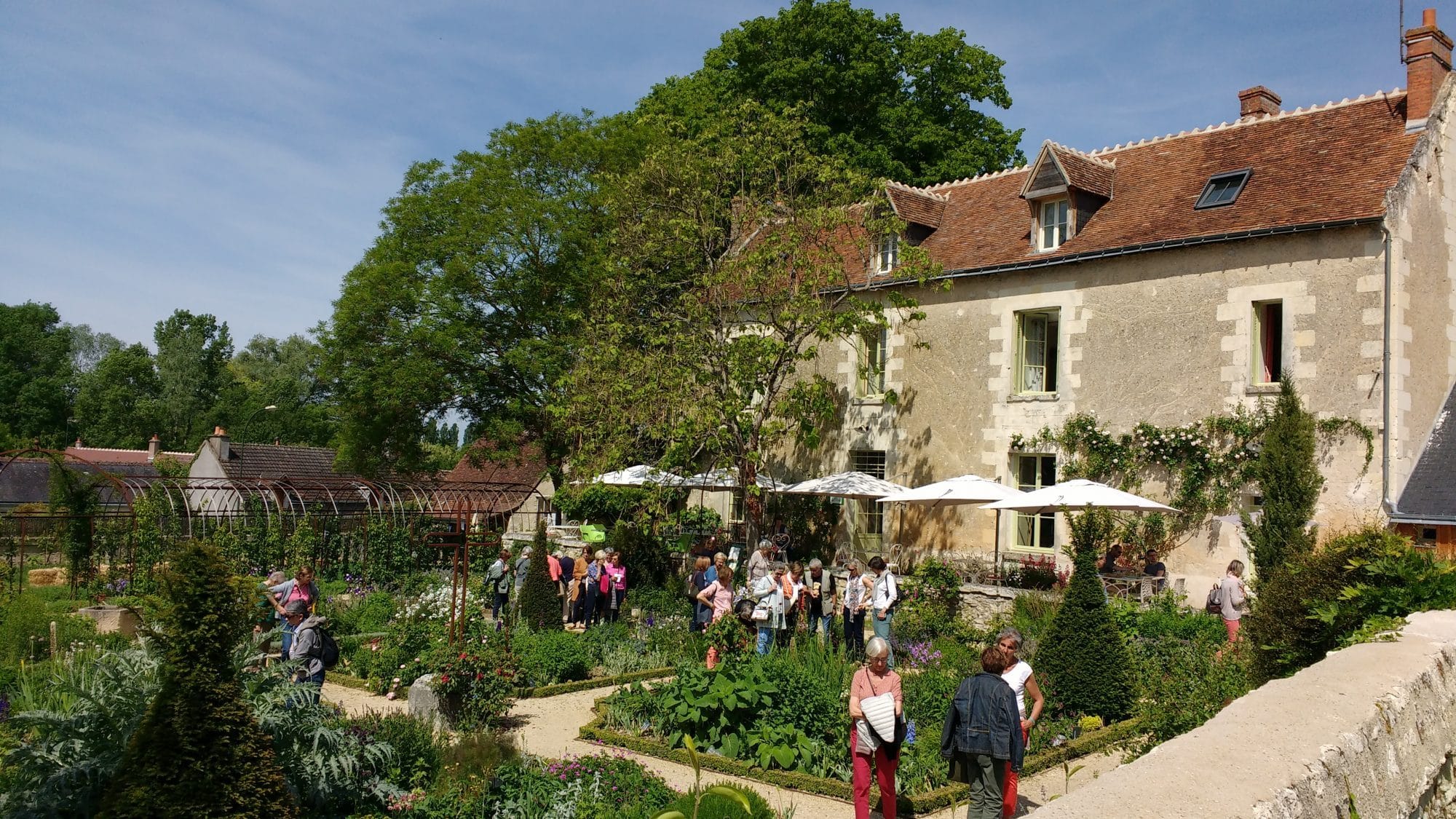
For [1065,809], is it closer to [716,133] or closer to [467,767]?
[467,767]

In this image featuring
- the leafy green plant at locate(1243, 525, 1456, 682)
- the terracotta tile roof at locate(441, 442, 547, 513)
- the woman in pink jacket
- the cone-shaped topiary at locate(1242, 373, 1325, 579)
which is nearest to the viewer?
the leafy green plant at locate(1243, 525, 1456, 682)

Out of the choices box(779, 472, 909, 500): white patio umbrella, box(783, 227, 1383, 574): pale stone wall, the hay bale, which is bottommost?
the hay bale

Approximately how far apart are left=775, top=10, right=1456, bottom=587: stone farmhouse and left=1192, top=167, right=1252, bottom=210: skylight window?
1.6 inches

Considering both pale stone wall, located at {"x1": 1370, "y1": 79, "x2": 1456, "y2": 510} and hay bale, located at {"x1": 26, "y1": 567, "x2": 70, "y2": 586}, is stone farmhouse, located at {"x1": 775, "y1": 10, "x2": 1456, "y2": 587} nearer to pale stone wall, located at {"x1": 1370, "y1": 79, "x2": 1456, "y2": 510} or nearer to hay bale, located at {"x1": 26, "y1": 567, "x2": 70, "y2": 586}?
pale stone wall, located at {"x1": 1370, "y1": 79, "x2": 1456, "y2": 510}

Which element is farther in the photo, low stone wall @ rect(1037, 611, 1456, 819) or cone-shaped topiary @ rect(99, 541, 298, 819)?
cone-shaped topiary @ rect(99, 541, 298, 819)

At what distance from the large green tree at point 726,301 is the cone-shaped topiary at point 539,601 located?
3423 mm

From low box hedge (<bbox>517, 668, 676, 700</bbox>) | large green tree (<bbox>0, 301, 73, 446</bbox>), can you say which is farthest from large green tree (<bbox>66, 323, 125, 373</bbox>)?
low box hedge (<bbox>517, 668, 676, 700</bbox>)

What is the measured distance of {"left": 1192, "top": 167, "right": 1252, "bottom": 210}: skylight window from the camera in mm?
16219

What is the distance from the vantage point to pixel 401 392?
22297 millimetres

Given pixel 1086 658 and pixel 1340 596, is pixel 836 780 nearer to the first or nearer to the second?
pixel 1086 658

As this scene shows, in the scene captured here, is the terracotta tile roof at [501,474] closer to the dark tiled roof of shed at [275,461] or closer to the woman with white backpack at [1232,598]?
the dark tiled roof of shed at [275,461]

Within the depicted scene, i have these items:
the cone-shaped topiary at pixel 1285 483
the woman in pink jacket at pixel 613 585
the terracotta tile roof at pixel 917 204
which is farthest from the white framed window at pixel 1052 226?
the woman in pink jacket at pixel 613 585

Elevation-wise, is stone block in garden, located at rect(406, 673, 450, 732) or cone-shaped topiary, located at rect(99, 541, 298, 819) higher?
cone-shaped topiary, located at rect(99, 541, 298, 819)

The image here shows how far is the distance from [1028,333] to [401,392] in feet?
41.4
